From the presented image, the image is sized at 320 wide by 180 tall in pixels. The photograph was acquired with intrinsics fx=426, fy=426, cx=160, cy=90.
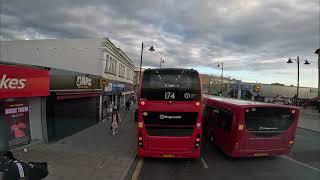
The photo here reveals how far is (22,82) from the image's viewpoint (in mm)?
15781

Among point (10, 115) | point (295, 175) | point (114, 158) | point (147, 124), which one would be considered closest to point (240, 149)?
point (295, 175)

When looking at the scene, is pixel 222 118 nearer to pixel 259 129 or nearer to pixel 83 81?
pixel 259 129

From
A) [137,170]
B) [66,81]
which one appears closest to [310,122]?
[66,81]

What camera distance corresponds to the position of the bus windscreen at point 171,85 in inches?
661

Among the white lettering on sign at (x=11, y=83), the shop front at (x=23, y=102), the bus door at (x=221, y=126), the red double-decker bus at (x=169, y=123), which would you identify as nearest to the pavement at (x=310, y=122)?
the bus door at (x=221, y=126)

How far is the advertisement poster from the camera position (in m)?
16.5

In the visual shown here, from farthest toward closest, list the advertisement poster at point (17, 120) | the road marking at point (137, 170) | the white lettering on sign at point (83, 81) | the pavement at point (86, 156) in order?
the white lettering on sign at point (83, 81), the advertisement poster at point (17, 120), the road marking at point (137, 170), the pavement at point (86, 156)

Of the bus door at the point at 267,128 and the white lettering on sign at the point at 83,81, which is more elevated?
the white lettering on sign at the point at 83,81

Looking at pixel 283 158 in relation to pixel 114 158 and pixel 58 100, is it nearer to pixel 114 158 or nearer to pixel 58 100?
pixel 114 158

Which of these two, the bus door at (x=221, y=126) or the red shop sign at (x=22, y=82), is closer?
the red shop sign at (x=22, y=82)

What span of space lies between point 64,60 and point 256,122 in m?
22.7

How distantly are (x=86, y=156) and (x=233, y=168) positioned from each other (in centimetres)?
559

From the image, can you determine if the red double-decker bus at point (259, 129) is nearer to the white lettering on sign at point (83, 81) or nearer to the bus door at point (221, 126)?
the bus door at point (221, 126)

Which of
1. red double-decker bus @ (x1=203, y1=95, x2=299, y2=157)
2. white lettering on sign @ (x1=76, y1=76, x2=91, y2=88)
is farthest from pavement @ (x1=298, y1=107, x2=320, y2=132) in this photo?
white lettering on sign @ (x1=76, y1=76, x2=91, y2=88)
